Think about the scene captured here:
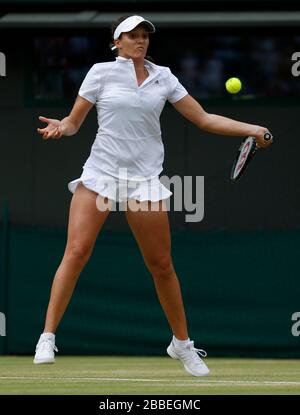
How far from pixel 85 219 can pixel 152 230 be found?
0.41 metres

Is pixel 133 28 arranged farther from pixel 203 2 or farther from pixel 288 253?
pixel 203 2

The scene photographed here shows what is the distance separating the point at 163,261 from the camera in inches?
313

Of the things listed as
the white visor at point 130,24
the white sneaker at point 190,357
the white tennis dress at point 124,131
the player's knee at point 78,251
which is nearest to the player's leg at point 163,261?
the white sneaker at point 190,357

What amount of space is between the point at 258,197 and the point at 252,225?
298mm

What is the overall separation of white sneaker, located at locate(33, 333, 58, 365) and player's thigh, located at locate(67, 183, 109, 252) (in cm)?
58

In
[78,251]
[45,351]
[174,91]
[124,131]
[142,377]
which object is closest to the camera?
[45,351]

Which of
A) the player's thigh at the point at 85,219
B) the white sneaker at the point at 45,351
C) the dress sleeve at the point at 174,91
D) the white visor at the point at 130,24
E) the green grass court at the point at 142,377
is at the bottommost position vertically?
the green grass court at the point at 142,377

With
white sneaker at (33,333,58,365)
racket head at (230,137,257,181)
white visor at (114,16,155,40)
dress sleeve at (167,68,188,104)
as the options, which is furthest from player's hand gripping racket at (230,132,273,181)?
white sneaker at (33,333,58,365)

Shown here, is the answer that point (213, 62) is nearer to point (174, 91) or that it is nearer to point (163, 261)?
point (174, 91)

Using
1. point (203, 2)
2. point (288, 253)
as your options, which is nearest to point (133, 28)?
point (288, 253)

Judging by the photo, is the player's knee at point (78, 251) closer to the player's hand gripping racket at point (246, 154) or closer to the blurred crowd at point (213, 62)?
the player's hand gripping racket at point (246, 154)

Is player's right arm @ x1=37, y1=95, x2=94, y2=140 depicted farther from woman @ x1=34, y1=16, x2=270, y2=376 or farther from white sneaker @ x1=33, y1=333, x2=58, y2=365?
white sneaker @ x1=33, y1=333, x2=58, y2=365

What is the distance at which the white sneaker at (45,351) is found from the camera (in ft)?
25.1

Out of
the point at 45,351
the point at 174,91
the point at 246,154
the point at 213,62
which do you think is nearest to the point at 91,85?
the point at 174,91
